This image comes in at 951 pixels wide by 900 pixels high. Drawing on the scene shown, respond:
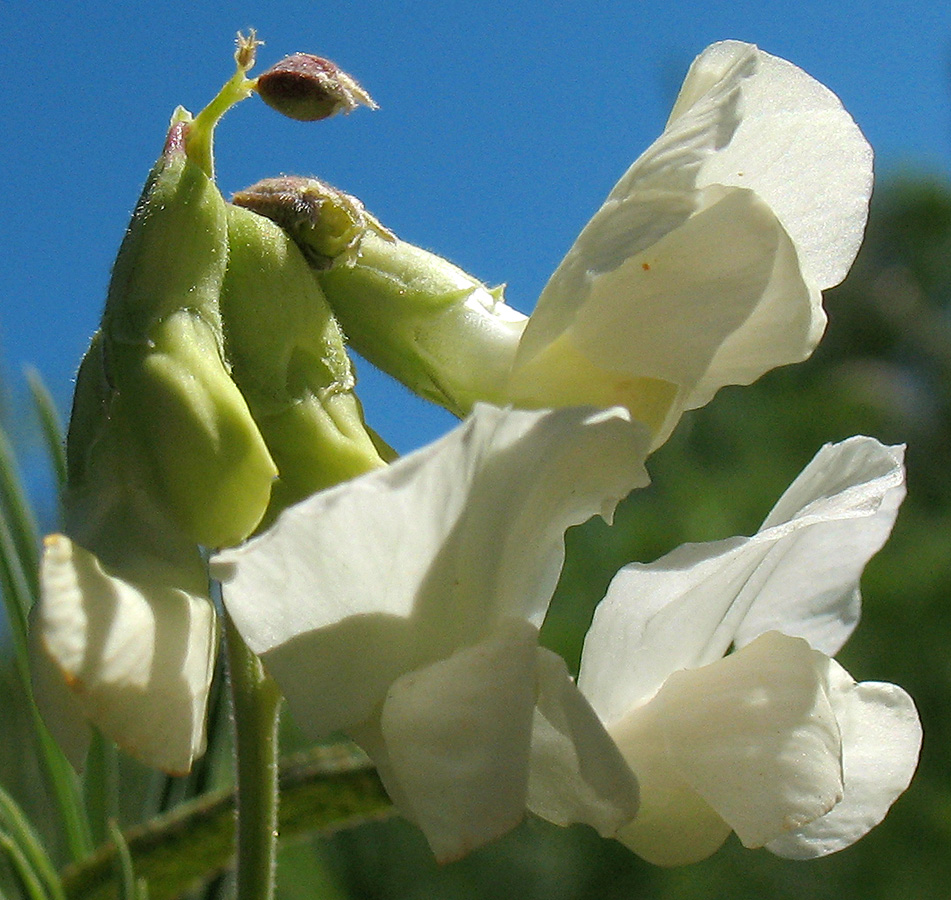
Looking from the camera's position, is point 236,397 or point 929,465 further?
point 929,465

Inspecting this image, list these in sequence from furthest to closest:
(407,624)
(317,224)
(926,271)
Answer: (926,271)
(317,224)
(407,624)

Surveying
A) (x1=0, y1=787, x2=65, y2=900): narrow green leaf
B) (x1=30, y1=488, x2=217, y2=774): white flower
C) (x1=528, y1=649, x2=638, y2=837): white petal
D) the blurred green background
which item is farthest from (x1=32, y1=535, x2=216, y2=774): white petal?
the blurred green background

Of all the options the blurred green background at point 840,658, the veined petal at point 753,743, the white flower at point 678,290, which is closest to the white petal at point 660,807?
the veined petal at point 753,743

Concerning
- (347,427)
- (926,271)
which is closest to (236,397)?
(347,427)

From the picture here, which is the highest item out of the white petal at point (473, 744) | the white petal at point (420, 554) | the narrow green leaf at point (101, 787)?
the white petal at point (420, 554)

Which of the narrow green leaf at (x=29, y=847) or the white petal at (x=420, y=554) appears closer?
the white petal at (x=420, y=554)

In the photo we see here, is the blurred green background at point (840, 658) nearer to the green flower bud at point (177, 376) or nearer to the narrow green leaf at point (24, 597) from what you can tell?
the narrow green leaf at point (24, 597)

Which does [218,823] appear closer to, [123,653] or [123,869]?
[123,869]

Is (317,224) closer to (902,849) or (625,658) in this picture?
(625,658)
